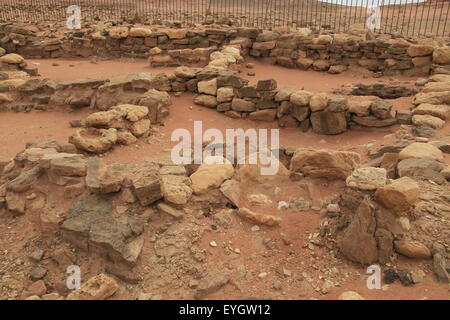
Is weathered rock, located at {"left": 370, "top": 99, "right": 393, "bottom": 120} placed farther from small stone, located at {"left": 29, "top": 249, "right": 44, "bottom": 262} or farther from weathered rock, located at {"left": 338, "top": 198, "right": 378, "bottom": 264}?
small stone, located at {"left": 29, "top": 249, "right": 44, "bottom": 262}

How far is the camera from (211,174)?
502cm

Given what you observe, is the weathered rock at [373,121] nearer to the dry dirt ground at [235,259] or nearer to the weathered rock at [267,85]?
the weathered rock at [267,85]

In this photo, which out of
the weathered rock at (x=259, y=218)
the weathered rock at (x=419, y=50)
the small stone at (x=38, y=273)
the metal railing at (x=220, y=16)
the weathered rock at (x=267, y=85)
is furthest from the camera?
the metal railing at (x=220, y=16)

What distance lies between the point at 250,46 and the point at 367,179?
1028 cm

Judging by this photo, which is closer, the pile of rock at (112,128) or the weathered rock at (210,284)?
the weathered rock at (210,284)

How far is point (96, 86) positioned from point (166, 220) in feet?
18.1

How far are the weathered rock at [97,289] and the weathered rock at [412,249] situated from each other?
9.26 ft

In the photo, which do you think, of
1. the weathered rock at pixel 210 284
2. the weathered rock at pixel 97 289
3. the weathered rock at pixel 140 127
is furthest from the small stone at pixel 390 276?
the weathered rock at pixel 140 127

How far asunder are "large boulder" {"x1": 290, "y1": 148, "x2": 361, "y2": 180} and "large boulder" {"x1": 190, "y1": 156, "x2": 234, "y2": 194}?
988mm

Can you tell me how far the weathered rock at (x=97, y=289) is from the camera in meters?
3.53

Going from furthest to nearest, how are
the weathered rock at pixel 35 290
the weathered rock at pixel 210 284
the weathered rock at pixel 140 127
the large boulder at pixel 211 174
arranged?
the weathered rock at pixel 140 127
the large boulder at pixel 211 174
the weathered rock at pixel 35 290
the weathered rock at pixel 210 284
